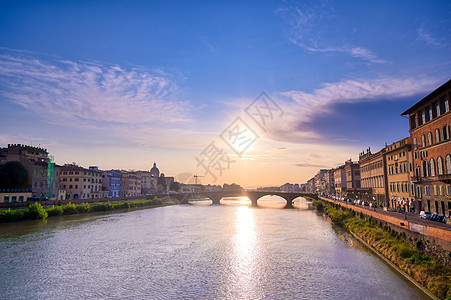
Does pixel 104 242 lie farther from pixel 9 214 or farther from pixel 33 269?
pixel 9 214

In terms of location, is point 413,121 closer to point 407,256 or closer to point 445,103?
point 445,103

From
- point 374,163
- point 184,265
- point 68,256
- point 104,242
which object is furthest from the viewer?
point 374,163

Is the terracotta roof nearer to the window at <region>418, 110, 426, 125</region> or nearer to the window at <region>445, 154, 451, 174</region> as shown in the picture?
the window at <region>418, 110, 426, 125</region>

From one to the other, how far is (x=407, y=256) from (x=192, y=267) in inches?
612

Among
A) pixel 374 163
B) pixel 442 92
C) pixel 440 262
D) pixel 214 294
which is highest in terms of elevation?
pixel 442 92

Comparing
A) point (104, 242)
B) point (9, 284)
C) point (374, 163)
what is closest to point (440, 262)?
point (9, 284)

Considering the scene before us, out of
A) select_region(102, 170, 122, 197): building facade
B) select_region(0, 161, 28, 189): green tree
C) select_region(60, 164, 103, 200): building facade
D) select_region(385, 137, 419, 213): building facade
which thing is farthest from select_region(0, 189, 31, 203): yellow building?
select_region(385, 137, 419, 213): building facade

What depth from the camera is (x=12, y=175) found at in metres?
60.2

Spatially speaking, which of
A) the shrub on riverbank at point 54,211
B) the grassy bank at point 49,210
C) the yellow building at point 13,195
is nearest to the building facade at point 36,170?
the yellow building at point 13,195

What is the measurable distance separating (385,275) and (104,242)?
1105 inches

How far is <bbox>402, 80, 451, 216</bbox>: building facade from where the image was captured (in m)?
30.6

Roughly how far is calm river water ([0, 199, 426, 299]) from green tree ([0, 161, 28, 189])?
23.0 meters

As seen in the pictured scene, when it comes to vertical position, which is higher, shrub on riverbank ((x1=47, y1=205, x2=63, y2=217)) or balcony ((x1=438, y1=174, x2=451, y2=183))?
balcony ((x1=438, y1=174, x2=451, y2=183))

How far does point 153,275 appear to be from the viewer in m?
23.1
